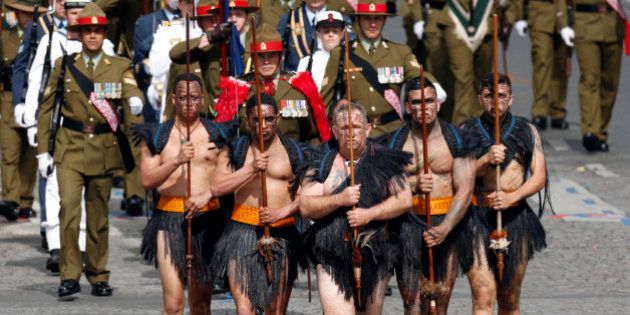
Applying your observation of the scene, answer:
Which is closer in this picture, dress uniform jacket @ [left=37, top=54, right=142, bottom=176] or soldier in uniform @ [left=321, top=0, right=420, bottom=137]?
soldier in uniform @ [left=321, top=0, right=420, bottom=137]

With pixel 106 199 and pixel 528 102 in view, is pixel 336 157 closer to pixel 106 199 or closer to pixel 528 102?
pixel 106 199

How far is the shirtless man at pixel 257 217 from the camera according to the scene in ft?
44.3

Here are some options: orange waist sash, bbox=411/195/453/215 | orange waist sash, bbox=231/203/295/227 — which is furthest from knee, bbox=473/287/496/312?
orange waist sash, bbox=231/203/295/227

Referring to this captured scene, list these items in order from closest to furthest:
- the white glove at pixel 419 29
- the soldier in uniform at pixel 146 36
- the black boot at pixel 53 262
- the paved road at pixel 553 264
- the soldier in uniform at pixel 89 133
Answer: the paved road at pixel 553 264
the soldier in uniform at pixel 89 133
the black boot at pixel 53 262
the soldier in uniform at pixel 146 36
the white glove at pixel 419 29

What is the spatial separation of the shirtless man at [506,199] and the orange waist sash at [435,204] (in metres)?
0.35

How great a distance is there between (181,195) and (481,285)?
2.16m

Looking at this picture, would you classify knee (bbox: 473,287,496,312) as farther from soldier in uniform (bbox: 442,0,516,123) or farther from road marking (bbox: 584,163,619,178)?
soldier in uniform (bbox: 442,0,516,123)

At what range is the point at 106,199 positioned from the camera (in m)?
16.6

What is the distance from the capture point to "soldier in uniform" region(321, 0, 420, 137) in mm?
16172

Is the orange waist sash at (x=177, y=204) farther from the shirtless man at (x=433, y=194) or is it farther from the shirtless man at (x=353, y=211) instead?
the shirtless man at (x=433, y=194)

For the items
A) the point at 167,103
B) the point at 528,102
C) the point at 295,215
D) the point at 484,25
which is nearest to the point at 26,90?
the point at 167,103

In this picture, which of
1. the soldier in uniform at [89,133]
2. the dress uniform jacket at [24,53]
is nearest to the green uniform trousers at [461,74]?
the dress uniform jacket at [24,53]

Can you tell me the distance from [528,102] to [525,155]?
13467mm

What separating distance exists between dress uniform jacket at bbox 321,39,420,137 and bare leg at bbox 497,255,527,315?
8.21 ft
